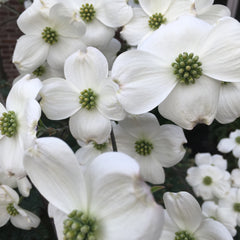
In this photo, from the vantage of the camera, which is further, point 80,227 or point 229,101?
point 229,101

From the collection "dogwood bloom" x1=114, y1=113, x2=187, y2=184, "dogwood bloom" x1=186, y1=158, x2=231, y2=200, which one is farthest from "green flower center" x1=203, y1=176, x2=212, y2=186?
"dogwood bloom" x1=114, y1=113, x2=187, y2=184

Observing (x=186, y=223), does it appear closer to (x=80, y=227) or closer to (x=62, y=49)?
(x=80, y=227)

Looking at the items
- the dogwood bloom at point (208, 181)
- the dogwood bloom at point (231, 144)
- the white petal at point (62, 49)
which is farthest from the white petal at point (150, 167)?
the dogwood bloom at point (231, 144)

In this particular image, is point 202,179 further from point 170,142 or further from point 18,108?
point 18,108

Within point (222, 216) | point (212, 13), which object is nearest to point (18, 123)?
point (212, 13)

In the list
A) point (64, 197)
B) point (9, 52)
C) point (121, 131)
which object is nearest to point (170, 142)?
point (121, 131)

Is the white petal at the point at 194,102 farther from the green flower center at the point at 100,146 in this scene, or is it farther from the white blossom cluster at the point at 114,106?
the green flower center at the point at 100,146
